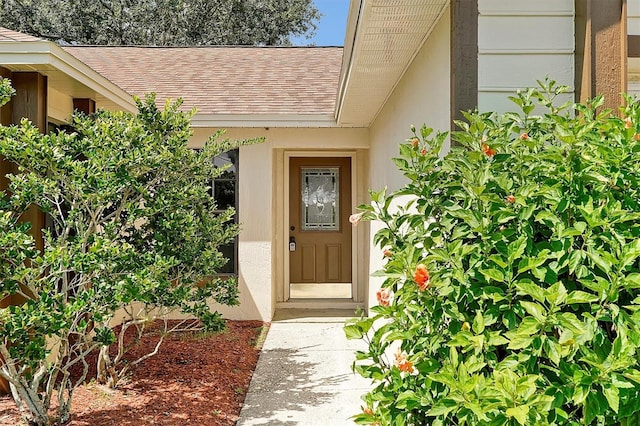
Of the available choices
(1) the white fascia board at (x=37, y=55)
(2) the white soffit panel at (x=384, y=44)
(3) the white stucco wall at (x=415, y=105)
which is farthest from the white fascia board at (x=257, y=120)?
(1) the white fascia board at (x=37, y=55)

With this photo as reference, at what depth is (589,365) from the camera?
1503 mm

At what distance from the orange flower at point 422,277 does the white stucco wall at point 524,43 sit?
4.11 ft

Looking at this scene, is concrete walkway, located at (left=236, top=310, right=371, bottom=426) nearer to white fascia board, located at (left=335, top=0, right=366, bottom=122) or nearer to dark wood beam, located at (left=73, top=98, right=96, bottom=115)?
white fascia board, located at (left=335, top=0, right=366, bottom=122)

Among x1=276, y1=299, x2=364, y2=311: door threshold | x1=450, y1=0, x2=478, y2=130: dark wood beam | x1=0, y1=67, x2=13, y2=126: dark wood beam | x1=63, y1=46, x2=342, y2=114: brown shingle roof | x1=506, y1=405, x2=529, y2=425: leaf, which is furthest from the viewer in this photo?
x1=276, y1=299, x2=364, y2=311: door threshold

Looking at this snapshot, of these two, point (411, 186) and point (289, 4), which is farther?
point (289, 4)

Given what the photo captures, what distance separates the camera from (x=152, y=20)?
63.1 feet

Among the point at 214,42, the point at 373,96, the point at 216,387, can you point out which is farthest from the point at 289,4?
the point at 216,387

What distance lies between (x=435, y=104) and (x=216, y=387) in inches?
122

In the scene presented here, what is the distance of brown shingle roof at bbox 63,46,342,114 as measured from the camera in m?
7.65

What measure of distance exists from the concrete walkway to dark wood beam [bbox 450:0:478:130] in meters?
2.05

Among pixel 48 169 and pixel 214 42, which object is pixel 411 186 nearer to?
pixel 48 169

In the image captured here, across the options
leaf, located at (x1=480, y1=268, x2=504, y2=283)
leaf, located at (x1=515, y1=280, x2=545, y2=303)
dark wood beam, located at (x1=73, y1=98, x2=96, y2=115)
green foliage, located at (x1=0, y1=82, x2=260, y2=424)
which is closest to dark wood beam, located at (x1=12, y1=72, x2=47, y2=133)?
green foliage, located at (x1=0, y1=82, x2=260, y2=424)

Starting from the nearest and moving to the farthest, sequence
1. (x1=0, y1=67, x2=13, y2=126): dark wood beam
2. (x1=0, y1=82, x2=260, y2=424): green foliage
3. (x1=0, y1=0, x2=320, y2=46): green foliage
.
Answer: (x1=0, y1=82, x2=260, y2=424): green foliage < (x1=0, y1=67, x2=13, y2=126): dark wood beam < (x1=0, y1=0, x2=320, y2=46): green foliage

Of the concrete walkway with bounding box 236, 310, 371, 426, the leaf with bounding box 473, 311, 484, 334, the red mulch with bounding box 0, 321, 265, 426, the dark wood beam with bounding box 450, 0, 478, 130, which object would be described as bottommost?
the concrete walkway with bounding box 236, 310, 371, 426
